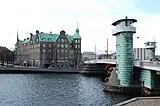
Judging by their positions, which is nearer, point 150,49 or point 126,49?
point 126,49

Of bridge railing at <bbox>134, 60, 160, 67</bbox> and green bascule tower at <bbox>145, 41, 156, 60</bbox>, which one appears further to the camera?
green bascule tower at <bbox>145, 41, 156, 60</bbox>

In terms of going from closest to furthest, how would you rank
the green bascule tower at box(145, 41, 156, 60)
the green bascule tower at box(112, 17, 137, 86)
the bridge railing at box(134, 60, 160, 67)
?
the bridge railing at box(134, 60, 160, 67)
the green bascule tower at box(112, 17, 137, 86)
the green bascule tower at box(145, 41, 156, 60)

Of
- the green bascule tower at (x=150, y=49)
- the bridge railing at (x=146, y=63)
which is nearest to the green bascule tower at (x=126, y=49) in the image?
the bridge railing at (x=146, y=63)

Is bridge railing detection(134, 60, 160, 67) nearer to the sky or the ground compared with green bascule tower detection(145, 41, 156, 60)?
nearer to the ground

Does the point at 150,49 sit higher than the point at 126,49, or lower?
higher

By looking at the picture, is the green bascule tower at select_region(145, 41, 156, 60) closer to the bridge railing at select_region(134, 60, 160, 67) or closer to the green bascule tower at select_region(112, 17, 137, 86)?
the bridge railing at select_region(134, 60, 160, 67)

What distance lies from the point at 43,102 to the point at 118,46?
27.0 metres

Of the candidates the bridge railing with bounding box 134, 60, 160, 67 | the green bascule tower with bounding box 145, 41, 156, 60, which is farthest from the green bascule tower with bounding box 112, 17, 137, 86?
the green bascule tower with bounding box 145, 41, 156, 60

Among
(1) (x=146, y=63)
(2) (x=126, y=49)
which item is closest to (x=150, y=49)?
(2) (x=126, y=49)

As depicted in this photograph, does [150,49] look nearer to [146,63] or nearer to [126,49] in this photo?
[126,49]

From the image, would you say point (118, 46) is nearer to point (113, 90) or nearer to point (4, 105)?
point (113, 90)

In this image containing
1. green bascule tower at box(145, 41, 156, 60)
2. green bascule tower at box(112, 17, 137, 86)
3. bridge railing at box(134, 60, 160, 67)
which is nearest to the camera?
bridge railing at box(134, 60, 160, 67)

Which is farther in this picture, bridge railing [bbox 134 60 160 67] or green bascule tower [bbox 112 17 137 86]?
green bascule tower [bbox 112 17 137 86]

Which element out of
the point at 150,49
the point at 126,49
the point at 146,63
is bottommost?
the point at 146,63
